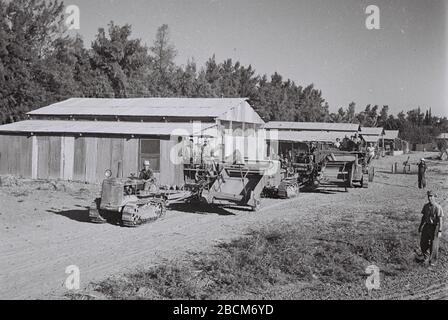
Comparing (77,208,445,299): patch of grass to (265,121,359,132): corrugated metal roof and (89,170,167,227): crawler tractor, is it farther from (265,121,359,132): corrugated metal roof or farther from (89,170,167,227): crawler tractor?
(265,121,359,132): corrugated metal roof

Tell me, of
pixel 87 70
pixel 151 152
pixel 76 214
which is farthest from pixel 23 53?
pixel 76 214

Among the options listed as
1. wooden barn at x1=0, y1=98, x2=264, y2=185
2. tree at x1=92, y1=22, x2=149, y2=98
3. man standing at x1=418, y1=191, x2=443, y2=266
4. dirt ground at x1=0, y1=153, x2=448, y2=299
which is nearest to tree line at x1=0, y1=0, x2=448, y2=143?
tree at x1=92, y1=22, x2=149, y2=98

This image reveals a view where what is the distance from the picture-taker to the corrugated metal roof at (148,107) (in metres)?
26.7

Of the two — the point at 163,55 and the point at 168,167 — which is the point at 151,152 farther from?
the point at 163,55

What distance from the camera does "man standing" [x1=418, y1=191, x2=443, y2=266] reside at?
947 cm

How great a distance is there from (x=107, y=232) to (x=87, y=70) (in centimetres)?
3890

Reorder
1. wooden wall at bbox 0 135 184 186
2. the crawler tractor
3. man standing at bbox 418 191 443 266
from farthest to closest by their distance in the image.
→ wooden wall at bbox 0 135 184 186 → the crawler tractor → man standing at bbox 418 191 443 266

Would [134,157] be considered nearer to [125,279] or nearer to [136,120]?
[136,120]

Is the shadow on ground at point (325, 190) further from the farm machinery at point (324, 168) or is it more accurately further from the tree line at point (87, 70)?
the tree line at point (87, 70)

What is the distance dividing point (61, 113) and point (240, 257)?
22555mm

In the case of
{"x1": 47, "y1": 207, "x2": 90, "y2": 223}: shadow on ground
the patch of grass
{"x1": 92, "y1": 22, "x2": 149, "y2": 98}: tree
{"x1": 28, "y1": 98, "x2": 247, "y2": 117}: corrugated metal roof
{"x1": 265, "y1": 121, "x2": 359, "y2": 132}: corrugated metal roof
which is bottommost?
the patch of grass

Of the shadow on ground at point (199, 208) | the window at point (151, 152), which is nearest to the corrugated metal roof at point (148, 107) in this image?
the window at point (151, 152)

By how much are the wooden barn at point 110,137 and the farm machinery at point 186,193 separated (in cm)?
542

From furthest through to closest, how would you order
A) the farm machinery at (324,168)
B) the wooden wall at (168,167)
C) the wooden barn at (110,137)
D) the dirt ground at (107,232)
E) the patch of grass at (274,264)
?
the wooden barn at (110,137), the farm machinery at (324,168), the wooden wall at (168,167), the dirt ground at (107,232), the patch of grass at (274,264)
